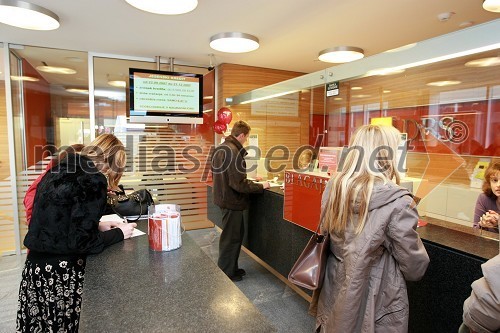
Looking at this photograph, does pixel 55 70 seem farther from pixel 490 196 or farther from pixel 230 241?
pixel 490 196

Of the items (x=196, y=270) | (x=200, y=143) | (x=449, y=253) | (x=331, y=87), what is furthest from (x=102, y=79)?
(x=449, y=253)

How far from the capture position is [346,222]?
132 centimetres

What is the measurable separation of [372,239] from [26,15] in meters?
3.15

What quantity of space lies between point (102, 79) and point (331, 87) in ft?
10.5

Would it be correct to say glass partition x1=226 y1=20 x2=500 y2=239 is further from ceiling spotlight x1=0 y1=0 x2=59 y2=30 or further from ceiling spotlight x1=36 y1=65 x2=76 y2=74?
ceiling spotlight x1=36 y1=65 x2=76 y2=74

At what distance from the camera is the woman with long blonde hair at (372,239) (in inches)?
48.2

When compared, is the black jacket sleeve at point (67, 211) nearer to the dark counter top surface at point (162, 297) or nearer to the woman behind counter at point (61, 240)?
the woman behind counter at point (61, 240)

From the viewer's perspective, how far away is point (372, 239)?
1.23 m

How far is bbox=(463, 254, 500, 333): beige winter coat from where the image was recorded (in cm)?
87

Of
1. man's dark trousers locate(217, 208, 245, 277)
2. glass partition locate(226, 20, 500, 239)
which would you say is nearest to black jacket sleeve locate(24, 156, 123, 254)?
man's dark trousers locate(217, 208, 245, 277)

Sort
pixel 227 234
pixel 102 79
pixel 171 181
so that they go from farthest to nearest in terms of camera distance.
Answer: pixel 171 181, pixel 102 79, pixel 227 234

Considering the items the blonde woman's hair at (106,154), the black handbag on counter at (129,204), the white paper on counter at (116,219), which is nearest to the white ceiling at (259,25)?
the blonde woman's hair at (106,154)

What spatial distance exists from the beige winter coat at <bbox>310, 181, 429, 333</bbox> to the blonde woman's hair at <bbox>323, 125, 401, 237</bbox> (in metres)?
0.05

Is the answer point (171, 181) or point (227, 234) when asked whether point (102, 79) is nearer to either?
point (171, 181)
